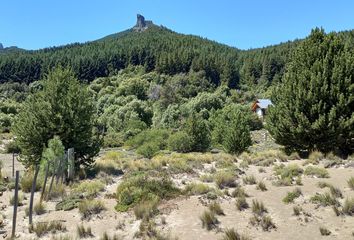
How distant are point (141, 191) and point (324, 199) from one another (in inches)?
274

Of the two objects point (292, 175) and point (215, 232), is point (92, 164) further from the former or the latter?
point (215, 232)

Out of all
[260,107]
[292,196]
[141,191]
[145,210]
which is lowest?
[145,210]

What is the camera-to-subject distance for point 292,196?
1587 centimetres

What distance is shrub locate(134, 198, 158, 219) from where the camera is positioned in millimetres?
14880

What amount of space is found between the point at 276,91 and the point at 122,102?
70.4 m

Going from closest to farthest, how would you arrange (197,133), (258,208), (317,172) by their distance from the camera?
(258,208) → (317,172) → (197,133)

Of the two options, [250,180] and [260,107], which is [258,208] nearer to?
[250,180]

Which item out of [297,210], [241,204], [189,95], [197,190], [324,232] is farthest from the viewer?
[189,95]

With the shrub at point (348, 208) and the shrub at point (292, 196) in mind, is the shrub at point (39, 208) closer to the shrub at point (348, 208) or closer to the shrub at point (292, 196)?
the shrub at point (292, 196)

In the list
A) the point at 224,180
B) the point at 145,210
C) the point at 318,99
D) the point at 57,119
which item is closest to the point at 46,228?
the point at 145,210

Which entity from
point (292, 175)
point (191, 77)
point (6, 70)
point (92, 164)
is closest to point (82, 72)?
point (6, 70)

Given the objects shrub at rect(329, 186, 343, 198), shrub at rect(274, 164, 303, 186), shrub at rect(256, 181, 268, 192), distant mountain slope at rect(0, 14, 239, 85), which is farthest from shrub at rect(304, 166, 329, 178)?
distant mountain slope at rect(0, 14, 239, 85)

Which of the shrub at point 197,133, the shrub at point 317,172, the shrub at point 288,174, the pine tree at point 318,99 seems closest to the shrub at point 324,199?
the shrub at point 288,174

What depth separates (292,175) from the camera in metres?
19.9
